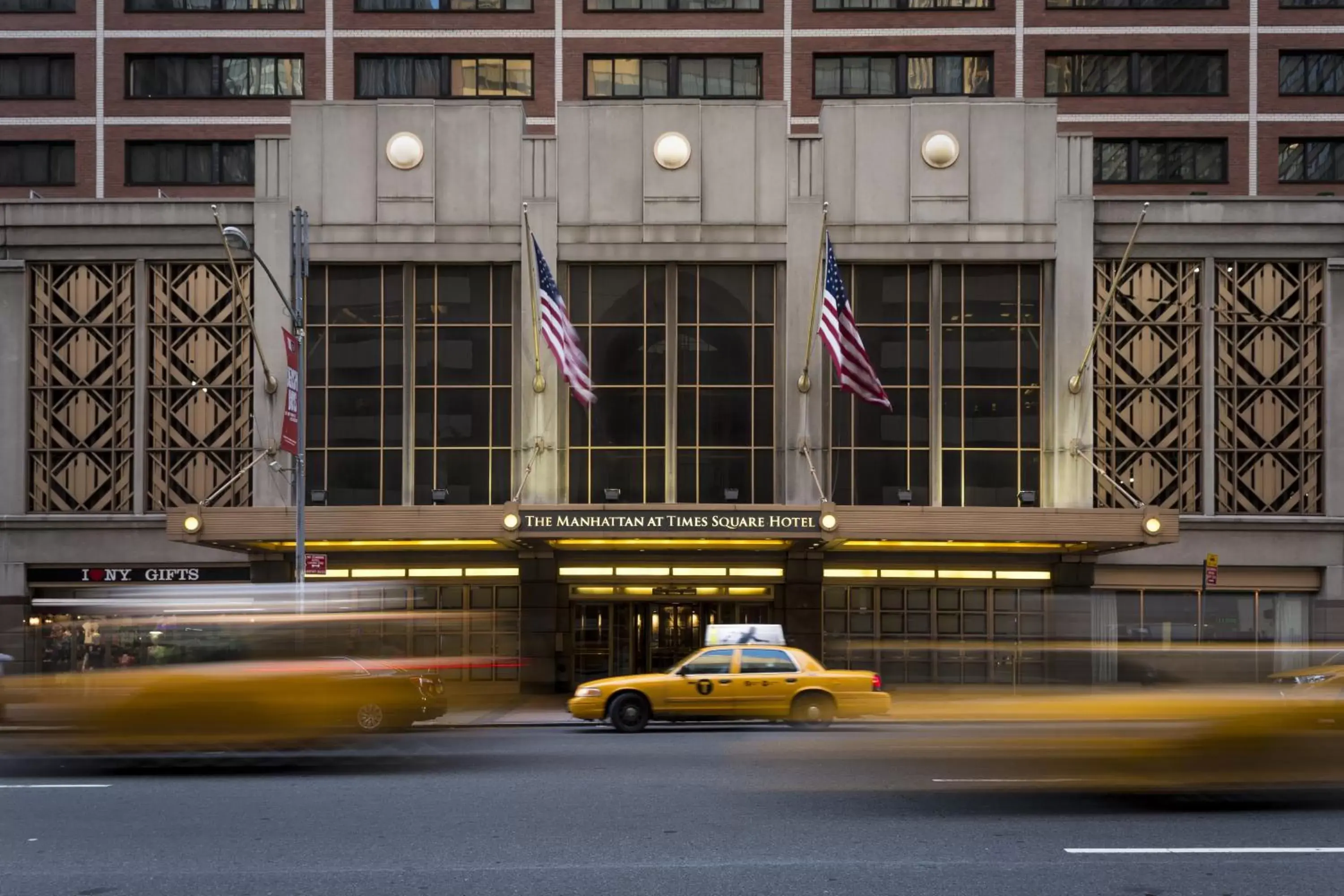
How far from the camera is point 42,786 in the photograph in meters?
14.4

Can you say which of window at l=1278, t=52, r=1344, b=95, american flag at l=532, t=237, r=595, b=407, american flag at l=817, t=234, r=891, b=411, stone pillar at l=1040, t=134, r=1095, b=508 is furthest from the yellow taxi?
window at l=1278, t=52, r=1344, b=95

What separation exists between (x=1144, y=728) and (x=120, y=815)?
31.5ft

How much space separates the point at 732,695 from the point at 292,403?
10.4 m

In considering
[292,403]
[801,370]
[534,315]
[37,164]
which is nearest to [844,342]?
[801,370]

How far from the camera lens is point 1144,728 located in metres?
12.1

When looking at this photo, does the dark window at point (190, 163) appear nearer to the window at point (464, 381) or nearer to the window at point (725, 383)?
the window at point (464, 381)

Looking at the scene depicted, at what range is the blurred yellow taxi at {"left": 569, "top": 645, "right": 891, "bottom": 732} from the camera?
21.6 metres

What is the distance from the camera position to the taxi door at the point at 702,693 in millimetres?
21578

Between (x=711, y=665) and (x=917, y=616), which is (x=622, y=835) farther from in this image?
(x=917, y=616)

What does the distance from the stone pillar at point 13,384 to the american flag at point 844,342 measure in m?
20.9

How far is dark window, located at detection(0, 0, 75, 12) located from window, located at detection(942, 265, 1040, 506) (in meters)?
30.5

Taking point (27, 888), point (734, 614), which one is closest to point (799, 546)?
point (734, 614)

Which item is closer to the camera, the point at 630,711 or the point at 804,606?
the point at 630,711

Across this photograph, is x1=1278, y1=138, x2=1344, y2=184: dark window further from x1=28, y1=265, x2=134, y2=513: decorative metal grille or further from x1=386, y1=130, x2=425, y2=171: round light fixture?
x1=28, y1=265, x2=134, y2=513: decorative metal grille
